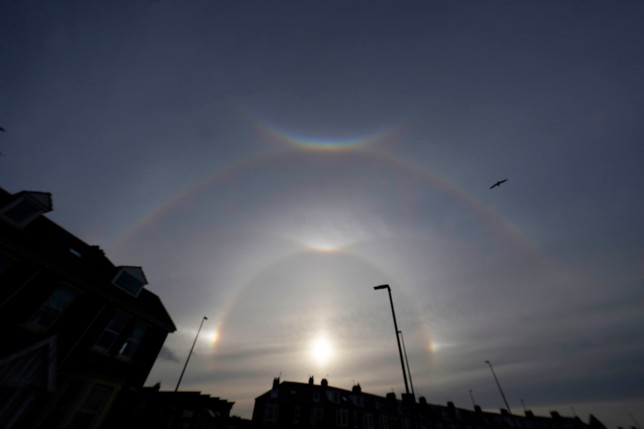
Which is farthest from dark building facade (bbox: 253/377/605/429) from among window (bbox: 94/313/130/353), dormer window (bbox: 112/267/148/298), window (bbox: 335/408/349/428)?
dormer window (bbox: 112/267/148/298)

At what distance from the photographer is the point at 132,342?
62.2 ft

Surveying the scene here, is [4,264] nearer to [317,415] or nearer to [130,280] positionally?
[130,280]

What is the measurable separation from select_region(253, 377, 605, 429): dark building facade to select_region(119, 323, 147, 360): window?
31741mm

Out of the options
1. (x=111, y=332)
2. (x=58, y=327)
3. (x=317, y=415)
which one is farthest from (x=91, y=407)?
(x=317, y=415)

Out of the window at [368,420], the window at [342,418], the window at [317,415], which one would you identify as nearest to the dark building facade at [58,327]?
the window at [317,415]

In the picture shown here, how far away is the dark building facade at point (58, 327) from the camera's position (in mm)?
12953

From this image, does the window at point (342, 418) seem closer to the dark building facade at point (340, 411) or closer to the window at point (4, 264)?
the dark building facade at point (340, 411)

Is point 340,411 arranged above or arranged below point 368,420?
above

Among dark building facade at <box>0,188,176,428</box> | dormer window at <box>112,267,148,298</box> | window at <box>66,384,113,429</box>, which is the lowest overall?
window at <box>66,384,113,429</box>

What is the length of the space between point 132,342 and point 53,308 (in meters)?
5.79

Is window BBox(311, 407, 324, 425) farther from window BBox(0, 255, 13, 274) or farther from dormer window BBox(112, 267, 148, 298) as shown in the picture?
window BBox(0, 255, 13, 274)

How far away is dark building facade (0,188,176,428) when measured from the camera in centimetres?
1295

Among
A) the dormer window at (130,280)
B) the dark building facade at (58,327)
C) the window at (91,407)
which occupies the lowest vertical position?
the window at (91,407)

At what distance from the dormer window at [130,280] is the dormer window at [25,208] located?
6.08 m
